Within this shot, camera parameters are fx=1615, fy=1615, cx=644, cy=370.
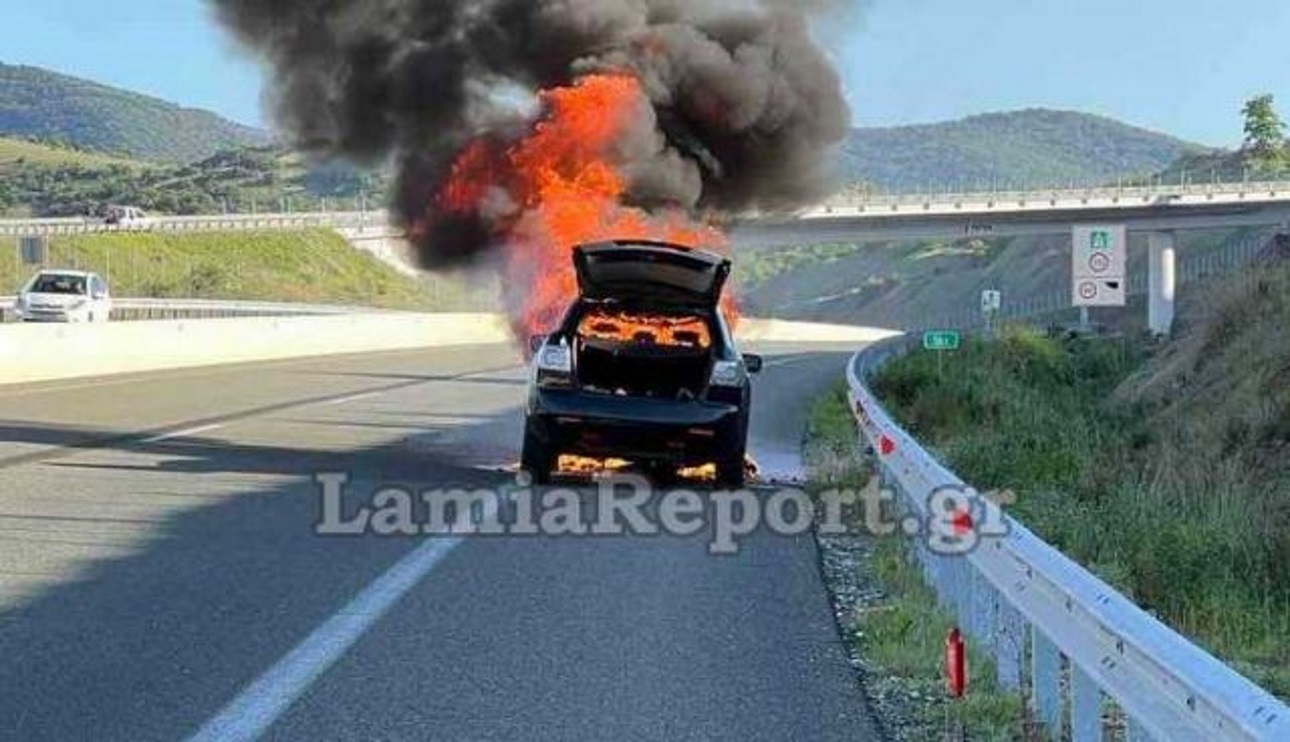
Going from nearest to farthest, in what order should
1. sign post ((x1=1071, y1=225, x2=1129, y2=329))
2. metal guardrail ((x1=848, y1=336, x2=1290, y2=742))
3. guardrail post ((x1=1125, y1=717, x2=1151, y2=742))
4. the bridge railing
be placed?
metal guardrail ((x1=848, y1=336, x2=1290, y2=742)) → guardrail post ((x1=1125, y1=717, x2=1151, y2=742)) → sign post ((x1=1071, y1=225, x2=1129, y2=329)) → the bridge railing

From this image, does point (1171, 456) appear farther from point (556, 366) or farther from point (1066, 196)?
point (1066, 196)

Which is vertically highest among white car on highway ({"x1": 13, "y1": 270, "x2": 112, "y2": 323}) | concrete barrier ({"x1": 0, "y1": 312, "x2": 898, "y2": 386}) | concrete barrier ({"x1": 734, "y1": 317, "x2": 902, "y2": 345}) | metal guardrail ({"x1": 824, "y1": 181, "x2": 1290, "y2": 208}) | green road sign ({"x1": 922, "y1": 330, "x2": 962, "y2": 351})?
metal guardrail ({"x1": 824, "y1": 181, "x2": 1290, "y2": 208})

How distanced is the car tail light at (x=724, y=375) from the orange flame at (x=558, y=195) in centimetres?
483

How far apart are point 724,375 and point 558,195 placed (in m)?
5.92

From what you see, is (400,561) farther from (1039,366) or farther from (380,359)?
(380,359)

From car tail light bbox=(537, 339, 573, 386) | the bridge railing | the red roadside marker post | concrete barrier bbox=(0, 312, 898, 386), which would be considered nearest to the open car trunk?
car tail light bbox=(537, 339, 573, 386)

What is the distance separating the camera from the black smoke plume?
19781 mm

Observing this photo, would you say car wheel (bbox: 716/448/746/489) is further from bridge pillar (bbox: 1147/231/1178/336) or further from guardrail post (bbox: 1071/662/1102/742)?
bridge pillar (bbox: 1147/231/1178/336)

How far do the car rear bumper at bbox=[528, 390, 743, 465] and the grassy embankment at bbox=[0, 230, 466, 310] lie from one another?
213ft

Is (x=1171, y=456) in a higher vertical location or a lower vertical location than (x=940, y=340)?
lower

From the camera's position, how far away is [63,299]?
3928cm

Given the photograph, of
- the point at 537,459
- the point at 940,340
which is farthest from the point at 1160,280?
the point at 537,459

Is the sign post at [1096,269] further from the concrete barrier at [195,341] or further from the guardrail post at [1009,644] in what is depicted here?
the guardrail post at [1009,644]

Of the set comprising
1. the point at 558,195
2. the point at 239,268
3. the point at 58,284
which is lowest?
the point at 58,284
